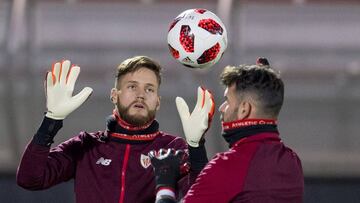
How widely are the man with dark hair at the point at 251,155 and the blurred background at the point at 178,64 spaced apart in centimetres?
331

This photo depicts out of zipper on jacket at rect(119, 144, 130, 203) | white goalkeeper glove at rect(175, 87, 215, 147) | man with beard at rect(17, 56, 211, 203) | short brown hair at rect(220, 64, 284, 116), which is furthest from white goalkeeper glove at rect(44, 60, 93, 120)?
short brown hair at rect(220, 64, 284, 116)

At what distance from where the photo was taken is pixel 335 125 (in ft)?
26.1

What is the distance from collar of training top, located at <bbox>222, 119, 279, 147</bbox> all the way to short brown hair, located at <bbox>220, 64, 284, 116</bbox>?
1.9 inches

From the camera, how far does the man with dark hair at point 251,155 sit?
4.21 m

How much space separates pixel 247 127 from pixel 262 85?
0.19 m

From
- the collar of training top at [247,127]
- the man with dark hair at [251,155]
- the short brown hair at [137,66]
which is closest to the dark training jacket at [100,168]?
the short brown hair at [137,66]

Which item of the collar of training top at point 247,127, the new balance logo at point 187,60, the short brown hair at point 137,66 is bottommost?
the collar of training top at point 247,127

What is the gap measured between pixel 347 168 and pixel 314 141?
329 millimetres

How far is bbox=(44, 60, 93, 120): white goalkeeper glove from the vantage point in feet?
15.8

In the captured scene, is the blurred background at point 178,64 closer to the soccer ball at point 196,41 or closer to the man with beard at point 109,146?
the soccer ball at point 196,41

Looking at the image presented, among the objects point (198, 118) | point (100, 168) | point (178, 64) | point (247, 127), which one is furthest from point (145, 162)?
point (178, 64)

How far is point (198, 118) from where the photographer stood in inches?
190

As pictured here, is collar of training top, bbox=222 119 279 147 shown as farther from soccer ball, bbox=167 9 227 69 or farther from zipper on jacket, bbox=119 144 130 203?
soccer ball, bbox=167 9 227 69

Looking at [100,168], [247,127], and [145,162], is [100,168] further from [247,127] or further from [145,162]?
[247,127]
